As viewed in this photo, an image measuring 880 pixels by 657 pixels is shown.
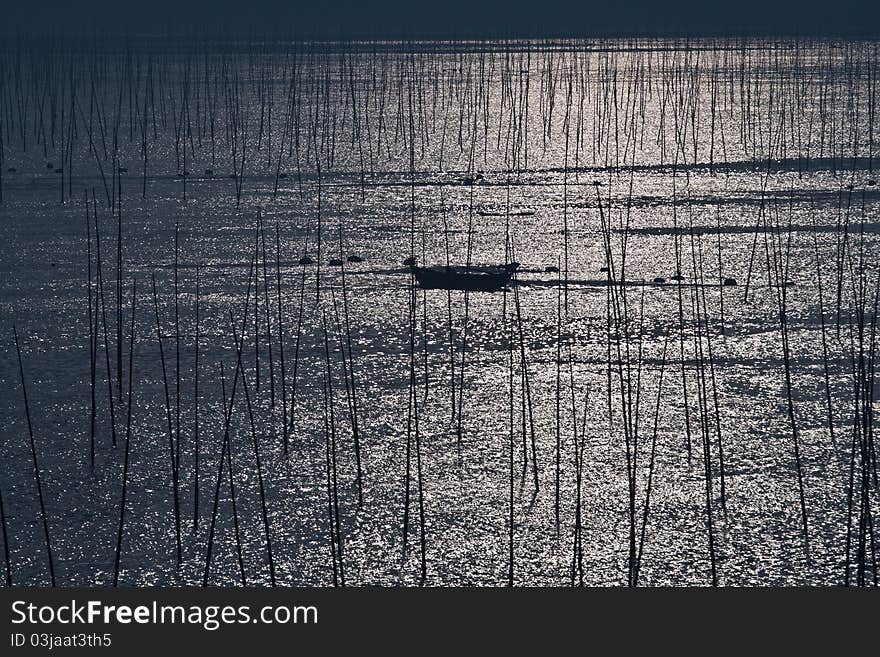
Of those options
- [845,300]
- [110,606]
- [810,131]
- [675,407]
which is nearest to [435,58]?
[810,131]

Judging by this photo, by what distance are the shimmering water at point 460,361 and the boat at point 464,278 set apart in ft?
0.27

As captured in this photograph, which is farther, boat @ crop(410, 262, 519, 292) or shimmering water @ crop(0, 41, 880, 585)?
boat @ crop(410, 262, 519, 292)

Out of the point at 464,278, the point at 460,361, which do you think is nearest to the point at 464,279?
the point at 464,278

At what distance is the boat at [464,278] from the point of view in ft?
16.8

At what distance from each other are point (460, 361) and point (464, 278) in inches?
29.2

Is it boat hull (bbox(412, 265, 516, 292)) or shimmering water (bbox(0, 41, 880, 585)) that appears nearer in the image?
shimmering water (bbox(0, 41, 880, 585))

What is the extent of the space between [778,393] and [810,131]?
5615 mm

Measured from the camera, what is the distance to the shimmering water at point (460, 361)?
10.6 feet

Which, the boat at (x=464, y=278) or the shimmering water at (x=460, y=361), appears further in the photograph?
the boat at (x=464, y=278)

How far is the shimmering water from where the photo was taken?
323 cm

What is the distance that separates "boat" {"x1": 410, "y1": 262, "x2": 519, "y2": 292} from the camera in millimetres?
5109

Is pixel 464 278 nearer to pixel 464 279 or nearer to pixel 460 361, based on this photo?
pixel 464 279

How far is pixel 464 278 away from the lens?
16.8 feet

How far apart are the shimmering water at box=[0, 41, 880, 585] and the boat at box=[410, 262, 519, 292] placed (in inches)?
3.2
